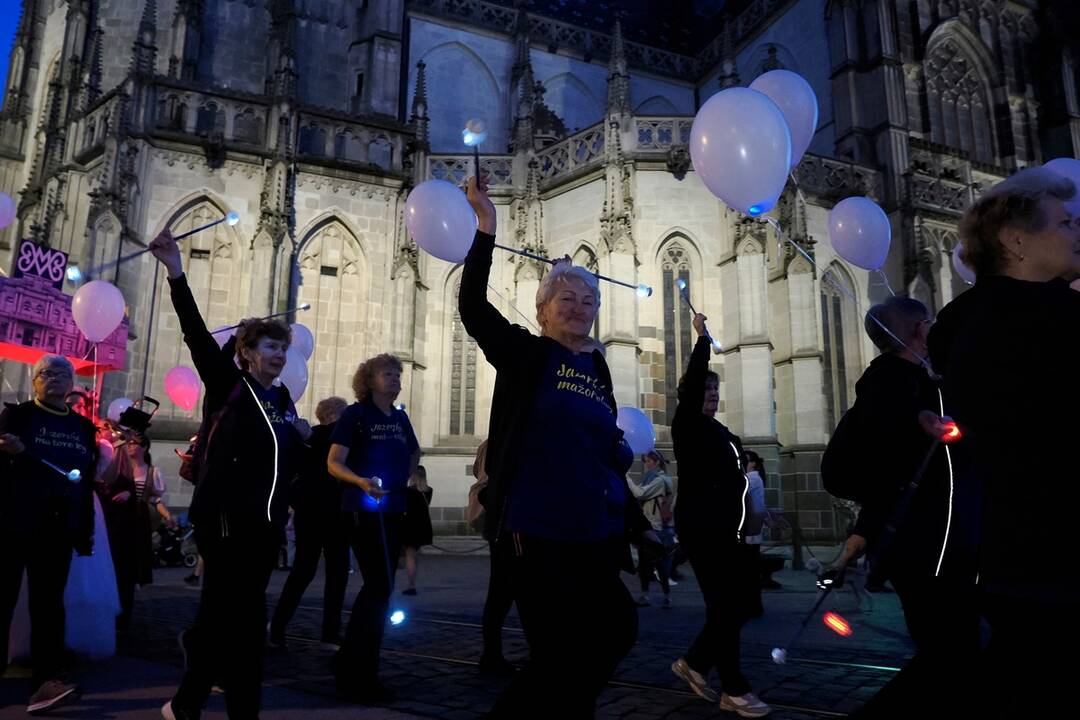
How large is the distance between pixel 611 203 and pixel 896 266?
787 cm

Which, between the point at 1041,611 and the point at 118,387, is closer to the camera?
the point at 1041,611

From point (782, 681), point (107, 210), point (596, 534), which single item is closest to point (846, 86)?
point (107, 210)

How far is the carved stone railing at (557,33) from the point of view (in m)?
23.6

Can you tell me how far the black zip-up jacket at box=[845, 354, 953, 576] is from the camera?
2734 millimetres

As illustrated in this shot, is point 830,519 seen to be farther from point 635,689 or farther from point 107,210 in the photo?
point 107,210

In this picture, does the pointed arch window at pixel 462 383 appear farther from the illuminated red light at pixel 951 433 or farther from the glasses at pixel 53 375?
the illuminated red light at pixel 951 433

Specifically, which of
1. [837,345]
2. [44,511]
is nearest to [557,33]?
[837,345]

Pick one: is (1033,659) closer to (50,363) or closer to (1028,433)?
(1028,433)

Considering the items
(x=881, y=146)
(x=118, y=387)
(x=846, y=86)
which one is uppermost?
(x=846, y=86)

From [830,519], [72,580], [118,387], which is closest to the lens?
[72,580]

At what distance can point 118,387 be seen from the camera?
15141mm

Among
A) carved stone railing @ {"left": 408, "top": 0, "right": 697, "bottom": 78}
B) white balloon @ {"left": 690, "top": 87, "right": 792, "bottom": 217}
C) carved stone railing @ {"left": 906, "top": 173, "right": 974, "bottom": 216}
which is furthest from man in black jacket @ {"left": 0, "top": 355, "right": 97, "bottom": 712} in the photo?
carved stone railing @ {"left": 408, "top": 0, "right": 697, "bottom": 78}

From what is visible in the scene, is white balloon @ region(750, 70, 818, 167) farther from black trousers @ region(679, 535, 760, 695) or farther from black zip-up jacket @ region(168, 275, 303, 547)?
black zip-up jacket @ region(168, 275, 303, 547)

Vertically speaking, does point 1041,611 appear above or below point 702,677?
above
